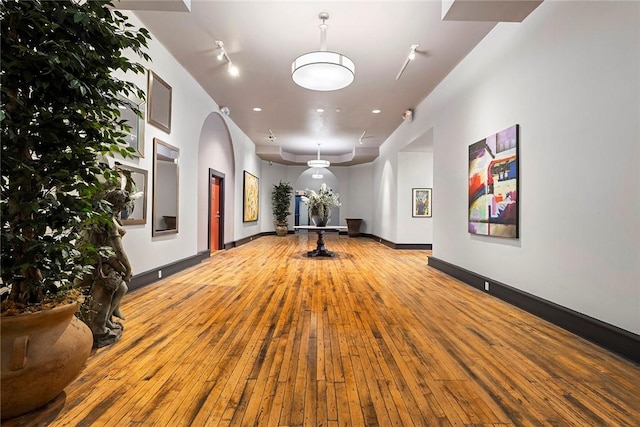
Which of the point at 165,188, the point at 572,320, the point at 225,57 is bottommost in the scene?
the point at 572,320

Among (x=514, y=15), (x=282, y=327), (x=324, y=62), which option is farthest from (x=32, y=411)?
(x=514, y=15)

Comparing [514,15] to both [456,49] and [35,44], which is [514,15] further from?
[35,44]

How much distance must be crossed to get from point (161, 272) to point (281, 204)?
962 centimetres

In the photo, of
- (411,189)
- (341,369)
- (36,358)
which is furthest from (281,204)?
(36,358)

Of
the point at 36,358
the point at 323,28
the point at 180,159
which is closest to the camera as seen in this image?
the point at 36,358

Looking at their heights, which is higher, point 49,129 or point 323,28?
point 323,28

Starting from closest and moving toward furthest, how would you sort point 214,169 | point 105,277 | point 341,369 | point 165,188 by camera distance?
point 341,369
point 105,277
point 165,188
point 214,169

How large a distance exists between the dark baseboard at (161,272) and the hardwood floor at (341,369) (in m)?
0.35

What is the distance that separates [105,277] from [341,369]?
200cm

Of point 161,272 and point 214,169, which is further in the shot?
point 214,169

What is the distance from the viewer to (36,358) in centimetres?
169

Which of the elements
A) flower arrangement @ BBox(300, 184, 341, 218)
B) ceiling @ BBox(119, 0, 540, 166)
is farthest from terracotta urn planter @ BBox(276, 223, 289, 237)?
ceiling @ BBox(119, 0, 540, 166)

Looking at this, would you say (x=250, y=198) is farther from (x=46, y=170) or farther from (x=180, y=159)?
(x=46, y=170)

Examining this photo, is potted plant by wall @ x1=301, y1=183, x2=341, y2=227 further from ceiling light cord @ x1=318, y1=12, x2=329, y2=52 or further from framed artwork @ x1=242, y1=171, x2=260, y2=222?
ceiling light cord @ x1=318, y1=12, x2=329, y2=52
